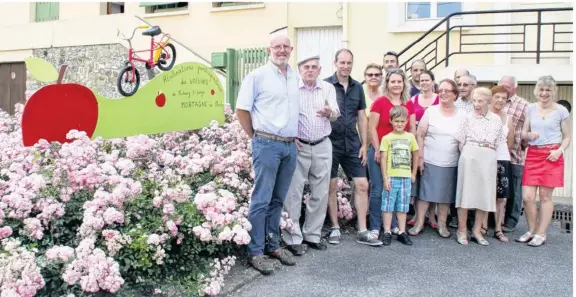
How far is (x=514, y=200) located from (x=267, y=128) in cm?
343

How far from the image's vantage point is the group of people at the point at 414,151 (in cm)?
498

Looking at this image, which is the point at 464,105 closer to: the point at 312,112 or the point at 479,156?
the point at 479,156

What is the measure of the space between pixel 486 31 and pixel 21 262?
10019 mm

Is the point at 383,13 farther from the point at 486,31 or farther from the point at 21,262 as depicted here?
the point at 21,262

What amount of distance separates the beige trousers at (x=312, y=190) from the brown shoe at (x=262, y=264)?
0.59m

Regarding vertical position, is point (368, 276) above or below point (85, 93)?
below

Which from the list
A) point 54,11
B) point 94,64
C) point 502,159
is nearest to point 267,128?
point 502,159

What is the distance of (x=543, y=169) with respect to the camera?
219 inches

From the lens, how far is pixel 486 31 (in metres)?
10.9

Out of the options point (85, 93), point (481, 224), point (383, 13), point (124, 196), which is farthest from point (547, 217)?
point (383, 13)

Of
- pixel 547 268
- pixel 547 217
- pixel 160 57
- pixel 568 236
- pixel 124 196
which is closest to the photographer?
pixel 124 196

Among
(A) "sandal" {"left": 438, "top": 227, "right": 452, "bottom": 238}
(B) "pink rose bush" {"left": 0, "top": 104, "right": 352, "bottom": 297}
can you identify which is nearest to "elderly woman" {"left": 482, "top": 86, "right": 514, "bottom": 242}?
(A) "sandal" {"left": 438, "top": 227, "right": 452, "bottom": 238}

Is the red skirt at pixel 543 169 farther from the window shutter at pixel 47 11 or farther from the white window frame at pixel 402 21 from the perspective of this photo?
the window shutter at pixel 47 11

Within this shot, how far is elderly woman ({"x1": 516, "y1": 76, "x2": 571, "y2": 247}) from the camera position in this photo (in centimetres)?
554
